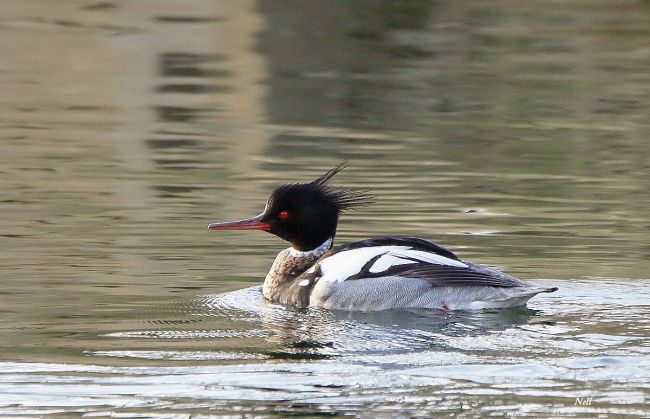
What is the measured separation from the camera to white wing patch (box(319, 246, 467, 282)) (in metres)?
9.23

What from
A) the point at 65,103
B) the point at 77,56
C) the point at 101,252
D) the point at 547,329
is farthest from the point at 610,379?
the point at 77,56

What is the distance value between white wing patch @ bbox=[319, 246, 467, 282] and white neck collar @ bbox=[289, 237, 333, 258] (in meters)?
0.79

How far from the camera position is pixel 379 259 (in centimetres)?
929

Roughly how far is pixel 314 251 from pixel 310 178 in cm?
403
